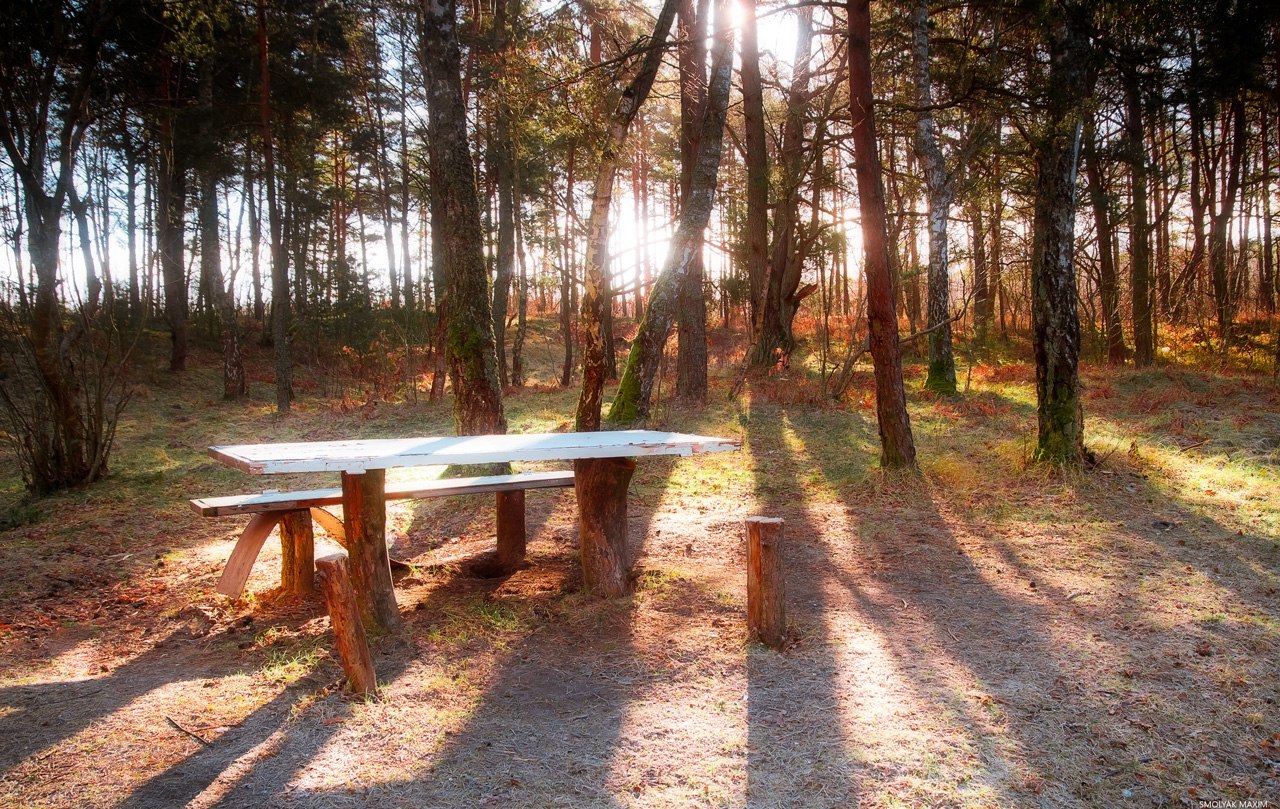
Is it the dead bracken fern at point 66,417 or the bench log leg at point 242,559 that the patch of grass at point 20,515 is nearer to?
the dead bracken fern at point 66,417

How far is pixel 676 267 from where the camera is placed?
7379 millimetres

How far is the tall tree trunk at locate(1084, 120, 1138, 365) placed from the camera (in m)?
14.6

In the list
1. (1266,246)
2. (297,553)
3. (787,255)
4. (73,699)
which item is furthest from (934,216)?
(73,699)

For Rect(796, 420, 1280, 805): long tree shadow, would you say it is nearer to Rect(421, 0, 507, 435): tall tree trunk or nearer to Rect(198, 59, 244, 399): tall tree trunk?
Rect(421, 0, 507, 435): tall tree trunk

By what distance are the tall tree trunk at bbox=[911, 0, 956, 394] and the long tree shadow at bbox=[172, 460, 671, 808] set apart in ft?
32.0

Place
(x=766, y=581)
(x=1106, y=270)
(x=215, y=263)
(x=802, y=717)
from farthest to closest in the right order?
1. (x=215, y=263)
2. (x=1106, y=270)
3. (x=766, y=581)
4. (x=802, y=717)

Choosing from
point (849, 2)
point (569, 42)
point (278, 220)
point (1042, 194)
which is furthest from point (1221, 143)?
point (278, 220)

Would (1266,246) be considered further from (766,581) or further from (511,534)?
(511,534)

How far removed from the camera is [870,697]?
11.4ft

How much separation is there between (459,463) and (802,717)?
6.25ft

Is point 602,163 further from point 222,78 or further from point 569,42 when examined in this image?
point 222,78

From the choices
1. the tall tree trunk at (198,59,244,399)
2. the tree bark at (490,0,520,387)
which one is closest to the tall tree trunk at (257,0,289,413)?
the tall tree trunk at (198,59,244,399)

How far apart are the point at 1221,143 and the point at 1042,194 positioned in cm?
1363

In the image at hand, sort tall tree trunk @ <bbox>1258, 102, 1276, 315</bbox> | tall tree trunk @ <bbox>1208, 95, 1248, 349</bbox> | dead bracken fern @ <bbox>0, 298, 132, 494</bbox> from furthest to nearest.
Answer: tall tree trunk @ <bbox>1258, 102, 1276, 315</bbox> < tall tree trunk @ <bbox>1208, 95, 1248, 349</bbox> < dead bracken fern @ <bbox>0, 298, 132, 494</bbox>
